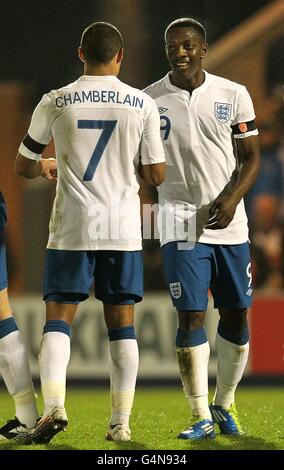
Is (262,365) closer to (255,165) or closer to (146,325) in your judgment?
(146,325)

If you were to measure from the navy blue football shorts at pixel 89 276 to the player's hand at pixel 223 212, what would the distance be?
0.49 meters

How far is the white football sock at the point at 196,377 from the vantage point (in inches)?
222

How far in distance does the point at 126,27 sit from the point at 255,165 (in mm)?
6316

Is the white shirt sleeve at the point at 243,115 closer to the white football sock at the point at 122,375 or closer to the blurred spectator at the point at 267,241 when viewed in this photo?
the white football sock at the point at 122,375

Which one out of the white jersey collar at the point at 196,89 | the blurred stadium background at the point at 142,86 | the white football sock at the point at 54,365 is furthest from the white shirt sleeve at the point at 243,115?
the blurred stadium background at the point at 142,86

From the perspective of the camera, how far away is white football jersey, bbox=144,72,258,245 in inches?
229

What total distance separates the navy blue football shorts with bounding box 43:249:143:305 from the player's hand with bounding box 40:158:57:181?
34cm

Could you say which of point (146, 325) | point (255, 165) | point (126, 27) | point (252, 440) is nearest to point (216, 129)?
point (255, 165)

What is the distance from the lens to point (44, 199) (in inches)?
432

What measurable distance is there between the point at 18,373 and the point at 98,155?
1.05 m

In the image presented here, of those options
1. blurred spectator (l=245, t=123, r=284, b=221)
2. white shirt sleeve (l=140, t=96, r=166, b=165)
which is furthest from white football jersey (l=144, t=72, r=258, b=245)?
blurred spectator (l=245, t=123, r=284, b=221)

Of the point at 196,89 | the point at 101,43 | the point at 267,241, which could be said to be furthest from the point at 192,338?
the point at 267,241

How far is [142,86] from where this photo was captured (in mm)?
11578

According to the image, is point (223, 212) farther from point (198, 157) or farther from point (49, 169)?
point (49, 169)
